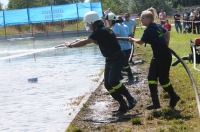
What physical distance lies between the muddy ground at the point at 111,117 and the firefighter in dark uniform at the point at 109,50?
0.36 m

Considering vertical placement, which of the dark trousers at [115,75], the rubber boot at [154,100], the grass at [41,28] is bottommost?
the grass at [41,28]

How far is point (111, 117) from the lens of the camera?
8.89m

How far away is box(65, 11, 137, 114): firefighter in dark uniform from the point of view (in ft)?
29.3

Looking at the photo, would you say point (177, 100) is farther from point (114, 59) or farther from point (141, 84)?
point (141, 84)

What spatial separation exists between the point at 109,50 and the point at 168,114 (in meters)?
1.58

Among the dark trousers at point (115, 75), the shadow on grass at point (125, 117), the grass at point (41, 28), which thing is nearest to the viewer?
the shadow on grass at point (125, 117)

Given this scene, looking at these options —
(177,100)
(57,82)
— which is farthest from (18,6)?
(177,100)

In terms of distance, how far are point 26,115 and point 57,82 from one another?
4.60m

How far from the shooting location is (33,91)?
13.0m

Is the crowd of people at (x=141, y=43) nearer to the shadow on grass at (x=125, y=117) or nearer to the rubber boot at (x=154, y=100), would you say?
the rubber boot at (x=154, y=100)

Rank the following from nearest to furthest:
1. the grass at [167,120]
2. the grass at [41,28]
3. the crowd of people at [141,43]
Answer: the grass at [167,120] < the crowd of people at [141,43] < the grass at [41,28]

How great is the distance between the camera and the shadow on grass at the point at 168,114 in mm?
8185

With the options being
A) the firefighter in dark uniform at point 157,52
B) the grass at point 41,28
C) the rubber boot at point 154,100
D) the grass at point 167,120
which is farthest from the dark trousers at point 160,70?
the grass at point 41,28

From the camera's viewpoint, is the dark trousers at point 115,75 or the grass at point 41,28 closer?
the dark trousers at point 115,75
